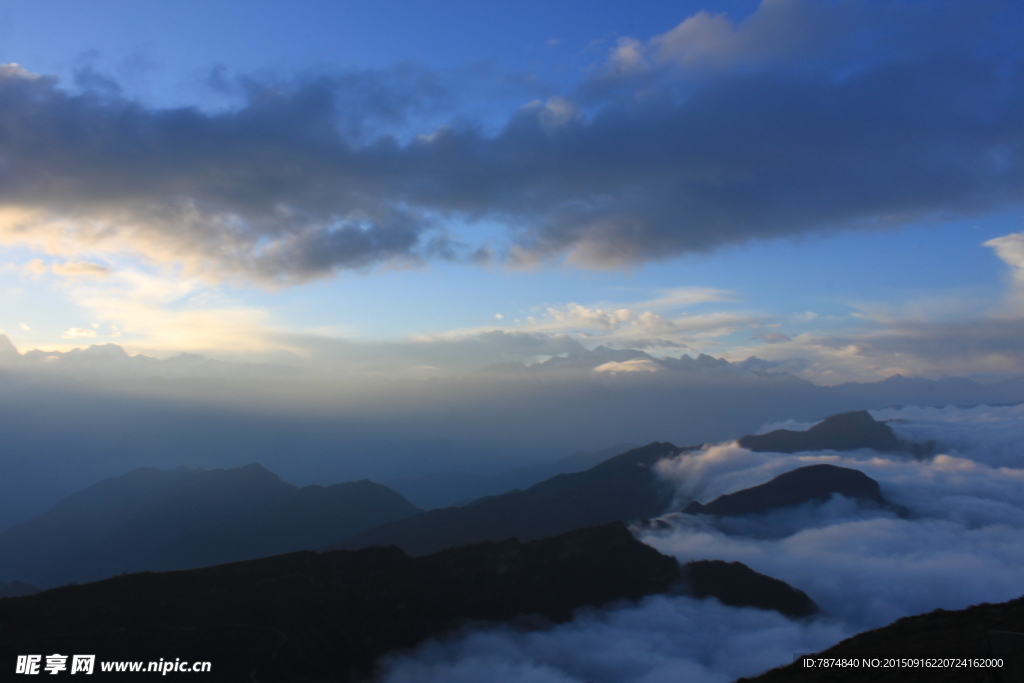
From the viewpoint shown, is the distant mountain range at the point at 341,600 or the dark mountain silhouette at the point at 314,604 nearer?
the dark mountain silhouette at the point at 314,604

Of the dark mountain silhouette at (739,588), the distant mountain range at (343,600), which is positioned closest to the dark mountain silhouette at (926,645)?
the distant mountain range at (343,600)

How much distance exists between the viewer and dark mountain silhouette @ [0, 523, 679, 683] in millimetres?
81125

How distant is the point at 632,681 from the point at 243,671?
80658 millimetres

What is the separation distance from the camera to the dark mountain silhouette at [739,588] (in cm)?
14288

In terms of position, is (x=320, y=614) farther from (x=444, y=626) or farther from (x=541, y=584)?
(x=541, y=584)

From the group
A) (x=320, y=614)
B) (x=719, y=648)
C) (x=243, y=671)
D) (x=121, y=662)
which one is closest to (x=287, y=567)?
(x=320, y=614)

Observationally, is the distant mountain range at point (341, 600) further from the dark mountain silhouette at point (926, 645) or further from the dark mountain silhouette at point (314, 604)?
the dark mountain silhouette at point (926, 645)

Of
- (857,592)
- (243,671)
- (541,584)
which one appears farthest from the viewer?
(857,592)

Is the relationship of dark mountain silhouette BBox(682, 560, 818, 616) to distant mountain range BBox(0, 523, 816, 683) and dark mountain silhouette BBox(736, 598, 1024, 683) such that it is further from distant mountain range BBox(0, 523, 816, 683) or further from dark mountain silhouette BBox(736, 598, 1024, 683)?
dark mountain silhouette BBox(736, 598, 1024, 683)

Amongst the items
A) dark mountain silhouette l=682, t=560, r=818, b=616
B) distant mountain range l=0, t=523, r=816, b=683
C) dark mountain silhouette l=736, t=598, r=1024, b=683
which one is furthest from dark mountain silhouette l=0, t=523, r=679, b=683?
dark mountain silhouette l=736, t=598, r=1024, b=683

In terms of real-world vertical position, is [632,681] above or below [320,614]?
below

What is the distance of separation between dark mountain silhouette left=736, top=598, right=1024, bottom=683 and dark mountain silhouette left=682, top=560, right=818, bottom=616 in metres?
86.2

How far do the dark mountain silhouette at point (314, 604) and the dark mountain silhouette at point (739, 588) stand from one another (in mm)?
8389

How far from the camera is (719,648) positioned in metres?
130
